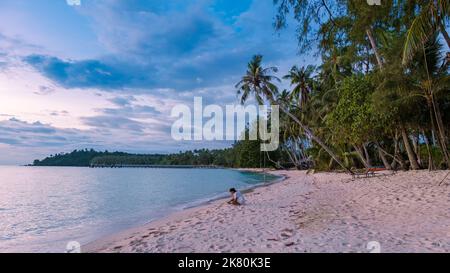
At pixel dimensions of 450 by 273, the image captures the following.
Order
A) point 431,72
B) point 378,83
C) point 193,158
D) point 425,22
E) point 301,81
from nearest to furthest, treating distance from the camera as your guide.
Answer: point 425,22
point 431,72
point 378,83
point 301,81
point 193,158

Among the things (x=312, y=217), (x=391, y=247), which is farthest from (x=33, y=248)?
(x=391, y=247)

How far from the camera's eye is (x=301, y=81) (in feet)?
117

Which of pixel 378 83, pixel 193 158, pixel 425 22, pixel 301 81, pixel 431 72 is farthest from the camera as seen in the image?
pixel 193 158

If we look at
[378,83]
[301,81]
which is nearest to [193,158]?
[301,81]

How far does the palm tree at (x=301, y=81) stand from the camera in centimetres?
3512

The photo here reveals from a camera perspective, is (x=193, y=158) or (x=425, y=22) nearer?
(x=425, y=22)

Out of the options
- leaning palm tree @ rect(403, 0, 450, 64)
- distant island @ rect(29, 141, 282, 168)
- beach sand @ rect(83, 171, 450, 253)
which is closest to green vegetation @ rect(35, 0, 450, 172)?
leaning palm tree @ rect(403, 0, 450, 64)

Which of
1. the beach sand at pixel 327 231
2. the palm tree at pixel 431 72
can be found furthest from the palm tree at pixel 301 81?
the beach sand at pixel 327 231

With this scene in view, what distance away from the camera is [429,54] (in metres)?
11.6

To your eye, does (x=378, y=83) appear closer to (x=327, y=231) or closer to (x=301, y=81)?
(x=327, y=231)

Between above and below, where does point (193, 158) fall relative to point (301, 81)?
below

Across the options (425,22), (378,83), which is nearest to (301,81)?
(378,83)
